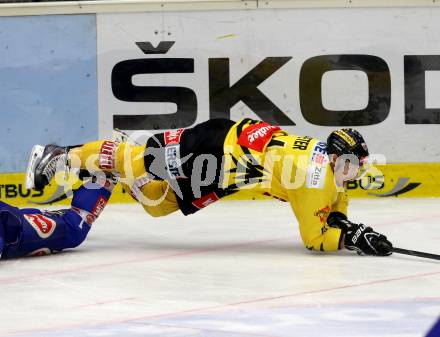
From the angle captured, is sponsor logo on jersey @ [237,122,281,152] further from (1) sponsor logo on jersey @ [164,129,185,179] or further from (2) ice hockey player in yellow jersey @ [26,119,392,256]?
(1) sponsor logo on jersey @ [164,129,185,179]

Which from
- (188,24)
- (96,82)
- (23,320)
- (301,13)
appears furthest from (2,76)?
(23,320)

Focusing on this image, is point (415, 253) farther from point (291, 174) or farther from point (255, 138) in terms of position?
point (255, 138)

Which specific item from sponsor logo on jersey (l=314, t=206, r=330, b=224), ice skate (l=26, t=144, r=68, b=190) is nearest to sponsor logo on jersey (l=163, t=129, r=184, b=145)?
ice skate (l=26, t=144, r=68, b=190)

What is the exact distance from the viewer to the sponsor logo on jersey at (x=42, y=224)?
5.52m

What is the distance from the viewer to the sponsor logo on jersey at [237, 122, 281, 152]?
5.71m

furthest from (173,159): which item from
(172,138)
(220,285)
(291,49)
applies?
(291,49)

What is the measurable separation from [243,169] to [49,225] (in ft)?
3.40

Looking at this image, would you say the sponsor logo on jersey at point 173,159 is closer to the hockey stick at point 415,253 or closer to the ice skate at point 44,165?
the ice skate at point 44,165

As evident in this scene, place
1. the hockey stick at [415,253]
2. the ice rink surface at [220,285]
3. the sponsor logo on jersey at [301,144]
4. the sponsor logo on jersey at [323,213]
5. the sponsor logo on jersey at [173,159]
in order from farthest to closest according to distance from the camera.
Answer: the sponsor logo on jersey at [173,159], the sponsor logo on jersey at [301,144], the sponsor logo on jersey at [323,213], the hockey stick at [415,253], the ice rink surface at [220,285]

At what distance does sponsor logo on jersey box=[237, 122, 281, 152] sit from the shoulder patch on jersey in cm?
25

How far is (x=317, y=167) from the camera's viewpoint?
18.3 feet

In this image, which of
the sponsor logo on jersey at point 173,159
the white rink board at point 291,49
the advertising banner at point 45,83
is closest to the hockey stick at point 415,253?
the sponsor logo on jersey at point 173,159

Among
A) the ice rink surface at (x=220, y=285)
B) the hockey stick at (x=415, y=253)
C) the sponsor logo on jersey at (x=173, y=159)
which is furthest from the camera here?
the sponsor logo on jersey at (x=173, y=159)

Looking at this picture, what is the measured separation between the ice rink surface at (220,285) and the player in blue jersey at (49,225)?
69 millimetres
